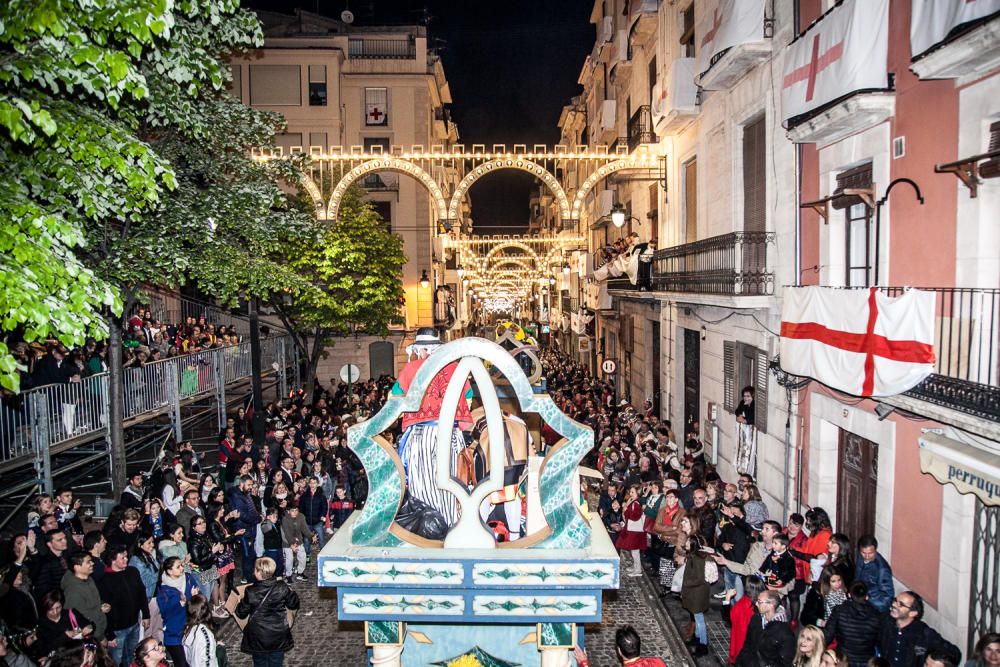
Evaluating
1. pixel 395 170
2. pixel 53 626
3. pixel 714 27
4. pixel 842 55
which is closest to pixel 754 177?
pixel 714 27

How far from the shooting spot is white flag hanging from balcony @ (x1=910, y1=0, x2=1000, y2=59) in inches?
279

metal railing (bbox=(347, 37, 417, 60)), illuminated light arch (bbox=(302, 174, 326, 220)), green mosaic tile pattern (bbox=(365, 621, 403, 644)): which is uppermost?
metal railing (bbox=(347, 37, 417, 60))

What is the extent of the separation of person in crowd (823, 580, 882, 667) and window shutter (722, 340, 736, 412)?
8.31 m

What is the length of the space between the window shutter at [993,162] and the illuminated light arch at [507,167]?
1059 centimetres

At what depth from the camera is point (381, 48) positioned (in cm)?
3988

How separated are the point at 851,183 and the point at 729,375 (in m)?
6.06

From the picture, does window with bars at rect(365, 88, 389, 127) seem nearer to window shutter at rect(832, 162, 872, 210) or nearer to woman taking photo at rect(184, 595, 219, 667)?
window shutter at rect(832, 162, 872, 210)

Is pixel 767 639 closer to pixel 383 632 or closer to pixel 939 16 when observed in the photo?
pixel 383 632

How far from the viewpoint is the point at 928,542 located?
895 cm

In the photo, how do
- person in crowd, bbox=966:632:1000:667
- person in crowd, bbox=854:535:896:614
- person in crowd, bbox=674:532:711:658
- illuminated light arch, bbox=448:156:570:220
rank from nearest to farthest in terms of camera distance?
person in crowd, bbox=966:632:1000:667 < person in crowd, bbox=854:535:896:614 < person in crowd, bbox=674:532:711:658 < illuminated light arch, bbox=448:156:570:220

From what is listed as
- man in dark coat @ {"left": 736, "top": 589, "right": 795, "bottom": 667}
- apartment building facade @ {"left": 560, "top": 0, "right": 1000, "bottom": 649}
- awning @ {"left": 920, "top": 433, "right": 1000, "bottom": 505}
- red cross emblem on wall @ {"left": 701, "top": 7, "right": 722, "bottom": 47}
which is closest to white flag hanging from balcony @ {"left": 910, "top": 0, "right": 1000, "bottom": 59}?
apartment building facade @ {"left": 560, "top": 0, "right": 1000, "bottom": 649}

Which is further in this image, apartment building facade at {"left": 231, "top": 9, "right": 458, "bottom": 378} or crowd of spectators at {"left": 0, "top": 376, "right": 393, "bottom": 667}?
apartment building facade at {"left": 231, "top": 9, "right": 458, "bottom": 378}

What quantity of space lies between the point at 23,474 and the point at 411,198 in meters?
25.8

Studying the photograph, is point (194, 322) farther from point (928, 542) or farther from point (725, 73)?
point (928, 542)
